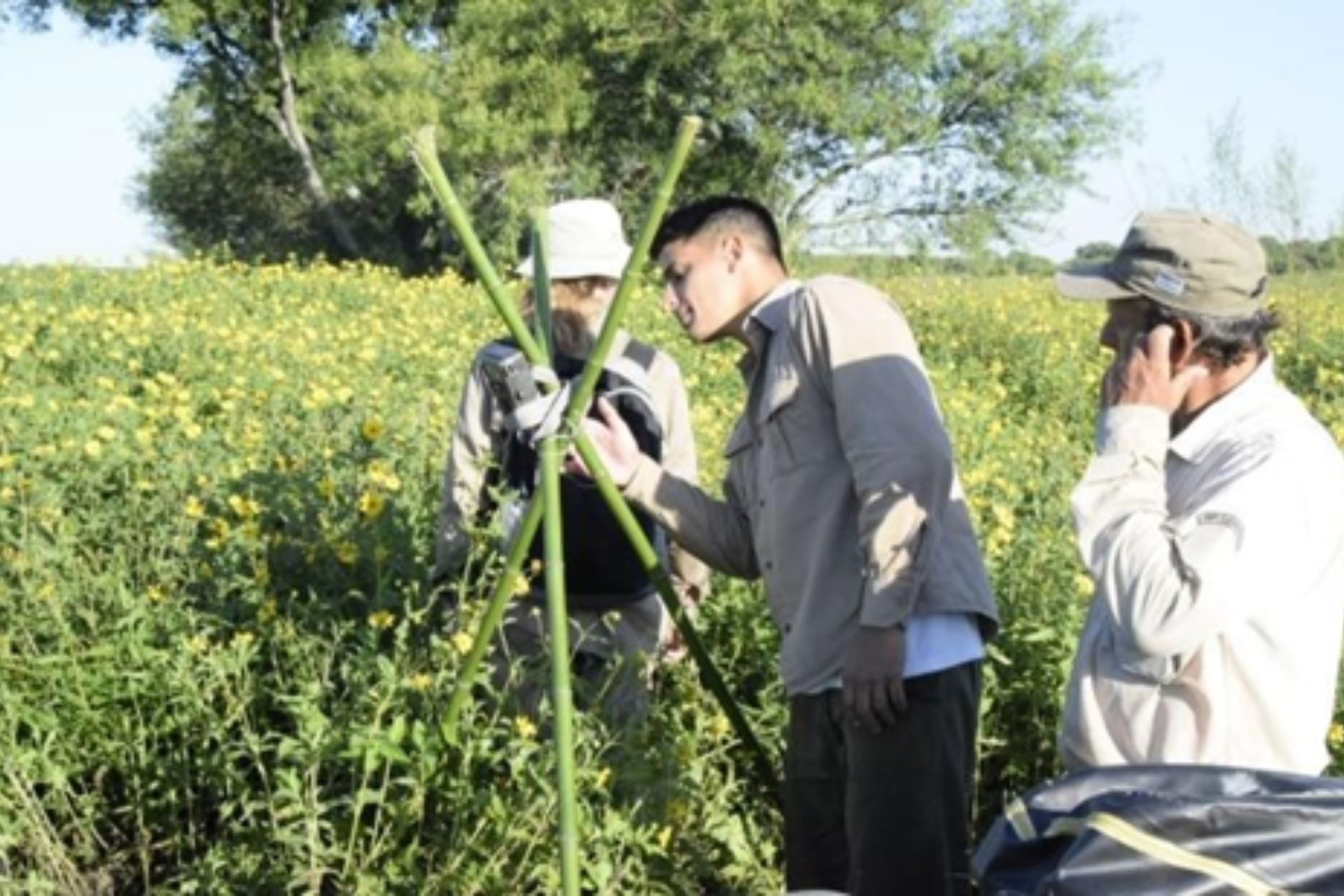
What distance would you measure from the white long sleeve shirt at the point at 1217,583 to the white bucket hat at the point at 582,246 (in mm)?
1703

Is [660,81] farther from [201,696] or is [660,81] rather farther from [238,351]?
[201,696]

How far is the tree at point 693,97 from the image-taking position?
107 feet

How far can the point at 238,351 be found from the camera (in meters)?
9.32

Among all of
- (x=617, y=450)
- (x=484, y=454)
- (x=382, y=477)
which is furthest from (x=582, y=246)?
(x=382, y=477)

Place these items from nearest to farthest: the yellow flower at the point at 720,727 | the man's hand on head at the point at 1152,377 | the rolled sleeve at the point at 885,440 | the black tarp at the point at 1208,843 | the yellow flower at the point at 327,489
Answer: the black tarp at the point at 1208,843 < the man's hand on head at the point at 1152,377 < the rolled sleeve at the point at 885,440 < the yellow flower at the point at 720,727 < the yellow flower at the point at 327,489

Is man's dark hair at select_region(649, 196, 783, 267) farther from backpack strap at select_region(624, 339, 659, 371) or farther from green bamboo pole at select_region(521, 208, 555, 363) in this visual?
backpack strap at select_region(624, 339, 659, 371)

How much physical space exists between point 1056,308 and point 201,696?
13572 mm

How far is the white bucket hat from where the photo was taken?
3.97 metres

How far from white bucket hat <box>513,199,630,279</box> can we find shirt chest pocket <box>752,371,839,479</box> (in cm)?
82

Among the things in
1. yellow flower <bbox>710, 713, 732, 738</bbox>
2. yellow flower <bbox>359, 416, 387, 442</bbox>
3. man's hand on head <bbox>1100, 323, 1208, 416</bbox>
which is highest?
man's hand on head <bbox>1100, 323, 1208, 416</bbox>

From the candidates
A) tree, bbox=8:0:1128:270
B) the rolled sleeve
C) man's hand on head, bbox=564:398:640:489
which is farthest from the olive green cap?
tree, bbox=8:0:1128:270

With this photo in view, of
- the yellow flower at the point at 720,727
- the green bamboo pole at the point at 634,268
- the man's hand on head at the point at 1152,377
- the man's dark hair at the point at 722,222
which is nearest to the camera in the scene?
the man's hand on head at the point at 1152,377

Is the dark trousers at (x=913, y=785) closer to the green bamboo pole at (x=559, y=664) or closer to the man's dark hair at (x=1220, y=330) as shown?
the green bamboo pole at (x=559, y=664)

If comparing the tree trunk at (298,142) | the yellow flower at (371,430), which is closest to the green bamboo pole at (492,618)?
the yellow flower at (371,430)
